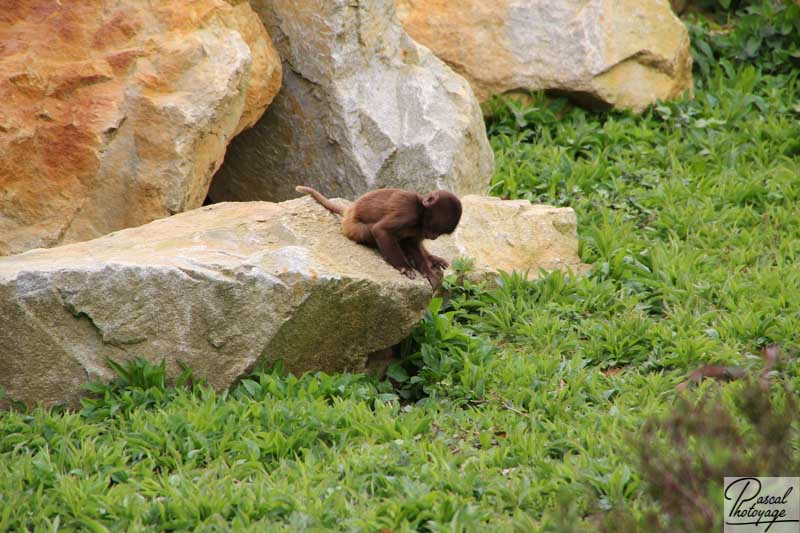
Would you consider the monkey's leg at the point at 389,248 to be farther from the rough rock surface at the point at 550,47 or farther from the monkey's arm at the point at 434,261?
the rough rock surface at the point at 550,47

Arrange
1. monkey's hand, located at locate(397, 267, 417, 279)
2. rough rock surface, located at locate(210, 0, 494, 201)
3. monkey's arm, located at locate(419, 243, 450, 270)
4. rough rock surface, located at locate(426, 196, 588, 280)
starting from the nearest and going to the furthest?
1. monkey's hand, located at locate(397, 267, 417, 279)
2. monkey's arm, located at locate(419, 243, 450, 270)
3. rough rock surface, located at locate(426, 196, 588, 280)
4. rough rock surface, located at locate(210, 0, 494, 201)

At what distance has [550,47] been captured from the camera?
10.0 m

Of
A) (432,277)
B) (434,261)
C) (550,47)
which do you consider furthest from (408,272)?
(550,47)

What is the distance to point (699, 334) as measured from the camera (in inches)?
263

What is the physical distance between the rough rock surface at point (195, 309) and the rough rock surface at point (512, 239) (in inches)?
51.4

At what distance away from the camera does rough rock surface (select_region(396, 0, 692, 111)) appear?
10.0 m

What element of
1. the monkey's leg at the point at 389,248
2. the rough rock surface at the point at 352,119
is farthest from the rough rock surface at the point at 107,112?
the monkey's leg at the point at 389,248

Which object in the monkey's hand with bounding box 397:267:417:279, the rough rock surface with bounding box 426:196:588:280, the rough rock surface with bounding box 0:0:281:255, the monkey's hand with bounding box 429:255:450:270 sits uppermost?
the rough rock surface with bounding box 0:0:281:255

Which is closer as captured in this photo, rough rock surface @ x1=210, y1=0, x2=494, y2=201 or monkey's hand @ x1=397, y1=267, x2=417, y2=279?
monkey's hand @ x1=397, y1=267, x2=417, y2=279

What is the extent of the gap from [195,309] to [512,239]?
2921 millimetres

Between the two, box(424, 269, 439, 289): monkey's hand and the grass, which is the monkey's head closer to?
box(424, 269, 439, 289): monkey's hand

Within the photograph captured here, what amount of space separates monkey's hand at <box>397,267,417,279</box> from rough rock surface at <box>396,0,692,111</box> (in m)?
4.12

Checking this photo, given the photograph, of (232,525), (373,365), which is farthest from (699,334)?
(232,525)

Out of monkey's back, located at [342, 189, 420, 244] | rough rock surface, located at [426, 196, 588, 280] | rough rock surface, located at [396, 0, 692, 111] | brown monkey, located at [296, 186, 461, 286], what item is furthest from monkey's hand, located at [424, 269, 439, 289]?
rough rock surface, located at [396, 0, 692, 111]
